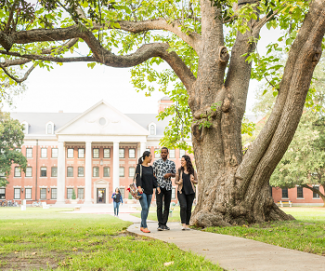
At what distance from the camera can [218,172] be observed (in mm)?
8930

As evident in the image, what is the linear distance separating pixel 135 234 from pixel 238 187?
2733 mm

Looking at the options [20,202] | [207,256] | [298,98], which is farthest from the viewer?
[20,202]

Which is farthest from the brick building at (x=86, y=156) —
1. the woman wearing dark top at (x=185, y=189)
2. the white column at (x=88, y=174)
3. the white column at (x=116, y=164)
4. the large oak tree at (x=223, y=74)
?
the woman wearing dark top at (x=185, y=189)

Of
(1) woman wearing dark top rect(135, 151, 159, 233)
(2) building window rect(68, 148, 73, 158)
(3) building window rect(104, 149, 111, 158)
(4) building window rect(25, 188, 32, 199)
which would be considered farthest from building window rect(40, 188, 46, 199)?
(1) woman wearing dark top rect(135, 151, 159, 233)

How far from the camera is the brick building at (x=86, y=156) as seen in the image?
51.1 m

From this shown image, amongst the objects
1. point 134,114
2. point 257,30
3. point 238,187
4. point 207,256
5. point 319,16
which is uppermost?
point 134,114

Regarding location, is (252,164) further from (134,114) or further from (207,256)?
(134,114)

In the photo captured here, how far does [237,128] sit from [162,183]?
9.13 feet

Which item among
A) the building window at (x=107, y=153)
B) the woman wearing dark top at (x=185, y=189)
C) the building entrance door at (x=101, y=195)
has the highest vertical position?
the building window at (x=107, y=153)

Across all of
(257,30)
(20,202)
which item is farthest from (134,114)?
(257,30)

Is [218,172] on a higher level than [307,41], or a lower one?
lower

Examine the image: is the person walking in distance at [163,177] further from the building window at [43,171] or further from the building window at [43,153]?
the building window at [43,153]

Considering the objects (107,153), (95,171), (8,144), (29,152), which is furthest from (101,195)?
(8,144)

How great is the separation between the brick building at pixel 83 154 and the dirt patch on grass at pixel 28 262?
1762 inches
